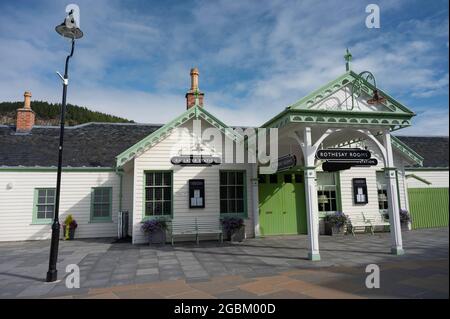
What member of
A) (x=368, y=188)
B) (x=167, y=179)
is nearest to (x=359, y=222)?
(x=368, y=188)

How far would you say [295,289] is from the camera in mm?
5699

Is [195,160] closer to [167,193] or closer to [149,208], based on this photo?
[167,193]

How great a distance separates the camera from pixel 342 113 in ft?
29.1

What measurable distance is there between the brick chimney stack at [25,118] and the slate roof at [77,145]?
1.02 feet

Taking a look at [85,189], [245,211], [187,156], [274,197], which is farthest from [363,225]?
[85,189]

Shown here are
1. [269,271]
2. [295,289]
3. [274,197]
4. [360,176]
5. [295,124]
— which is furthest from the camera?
[360,176]

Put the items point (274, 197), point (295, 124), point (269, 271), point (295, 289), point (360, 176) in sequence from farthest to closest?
point (360, 176)
point (274, 197)
point (295, 124)
point (269, 271)
point (295, 289)

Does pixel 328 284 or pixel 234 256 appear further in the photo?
pixel 234 256

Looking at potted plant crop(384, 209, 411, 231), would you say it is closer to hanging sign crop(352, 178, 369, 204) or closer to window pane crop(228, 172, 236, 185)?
hanging sign crop(352, 178, 369, 204)

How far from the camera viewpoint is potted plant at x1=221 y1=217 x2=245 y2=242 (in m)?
12.0

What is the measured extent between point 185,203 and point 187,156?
6.34 feet

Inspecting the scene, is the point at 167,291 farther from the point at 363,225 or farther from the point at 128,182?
the point at 363,225

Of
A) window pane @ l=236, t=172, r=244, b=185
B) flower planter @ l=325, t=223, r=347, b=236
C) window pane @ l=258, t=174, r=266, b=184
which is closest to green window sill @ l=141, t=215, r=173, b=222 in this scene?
window pane @ l=236, t=172, r=244, b=185

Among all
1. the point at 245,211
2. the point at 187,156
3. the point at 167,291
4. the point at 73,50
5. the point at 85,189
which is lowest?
the point at 167,291
